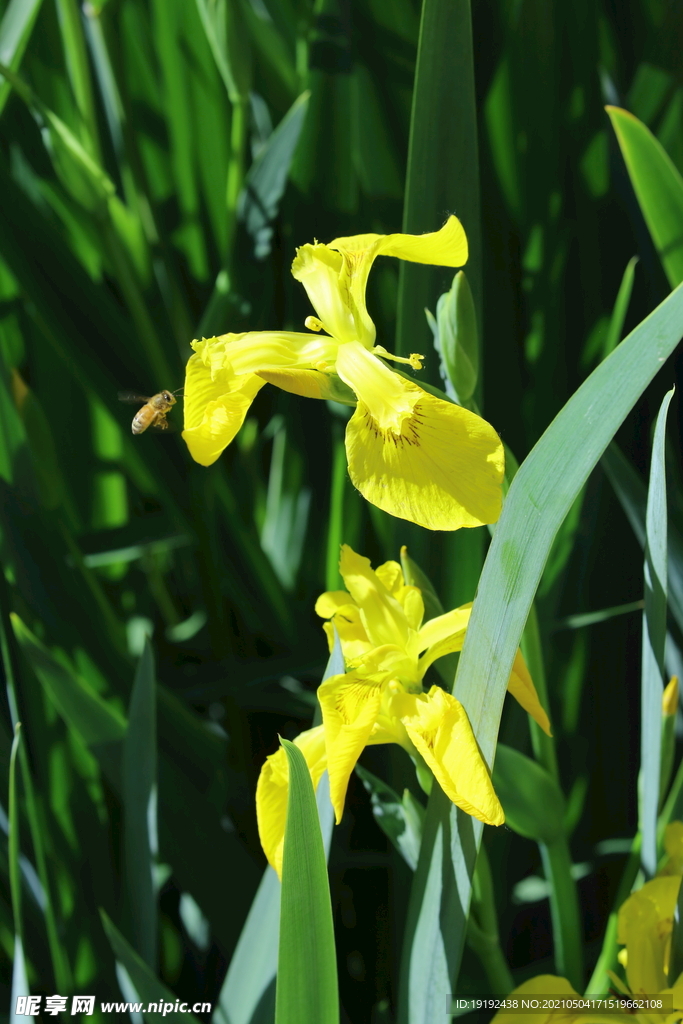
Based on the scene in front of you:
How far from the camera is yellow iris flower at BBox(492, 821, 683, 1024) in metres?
0.50

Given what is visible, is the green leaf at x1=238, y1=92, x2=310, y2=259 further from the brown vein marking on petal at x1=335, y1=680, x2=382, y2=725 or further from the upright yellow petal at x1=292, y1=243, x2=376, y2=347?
the brown vein marking on petal at x1=335, y1=680, x2=382, y2=725

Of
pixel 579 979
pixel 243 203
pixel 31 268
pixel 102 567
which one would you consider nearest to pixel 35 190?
pixel 31 268

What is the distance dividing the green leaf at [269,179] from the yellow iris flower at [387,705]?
435mm

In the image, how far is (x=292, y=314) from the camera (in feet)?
2.89

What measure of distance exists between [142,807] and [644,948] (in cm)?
38

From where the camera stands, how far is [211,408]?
0.44 metres

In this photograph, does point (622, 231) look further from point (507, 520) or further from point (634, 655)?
point (507, 520)

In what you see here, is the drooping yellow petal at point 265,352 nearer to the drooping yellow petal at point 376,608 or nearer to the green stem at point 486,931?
the drooping yellow petal at point 376,608

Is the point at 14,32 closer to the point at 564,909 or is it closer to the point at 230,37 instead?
the point at 230,37

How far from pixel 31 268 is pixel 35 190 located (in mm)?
141

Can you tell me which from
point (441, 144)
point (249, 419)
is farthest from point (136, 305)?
point (441, 144)

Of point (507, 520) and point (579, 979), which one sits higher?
point (507, 520)

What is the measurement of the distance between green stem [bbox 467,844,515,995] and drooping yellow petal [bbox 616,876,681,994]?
0.09 meters

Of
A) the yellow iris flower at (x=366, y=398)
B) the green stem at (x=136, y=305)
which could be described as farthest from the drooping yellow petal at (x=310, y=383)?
the green stem at (x=136, y=305)
